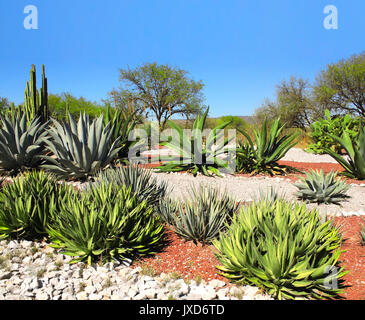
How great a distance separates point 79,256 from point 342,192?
202 inches

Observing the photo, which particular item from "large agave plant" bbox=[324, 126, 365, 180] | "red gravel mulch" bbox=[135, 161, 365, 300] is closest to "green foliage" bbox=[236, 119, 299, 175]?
"large agave plant" bbox=[324, 126, 365, 180]

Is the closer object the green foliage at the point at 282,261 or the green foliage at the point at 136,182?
the green foliage at the point at 282,261

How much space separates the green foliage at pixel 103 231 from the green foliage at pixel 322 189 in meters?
3.49

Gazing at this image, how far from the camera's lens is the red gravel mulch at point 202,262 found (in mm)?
3522

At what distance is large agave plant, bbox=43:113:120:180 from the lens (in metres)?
7.38

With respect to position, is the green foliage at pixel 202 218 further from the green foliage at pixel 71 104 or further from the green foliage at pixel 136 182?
the green foliage at pixel 71 104

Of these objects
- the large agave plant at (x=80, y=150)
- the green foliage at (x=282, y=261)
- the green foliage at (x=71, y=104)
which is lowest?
the green foliage at (x=282, y=261)

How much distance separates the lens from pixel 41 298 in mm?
3211

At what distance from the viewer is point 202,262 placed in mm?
3936

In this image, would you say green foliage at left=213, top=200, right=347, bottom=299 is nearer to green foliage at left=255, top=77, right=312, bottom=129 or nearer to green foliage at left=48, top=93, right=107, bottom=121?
green foliage at left=255, top=77, right=312, bottom=129

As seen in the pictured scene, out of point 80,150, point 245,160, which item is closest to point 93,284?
point 80,150

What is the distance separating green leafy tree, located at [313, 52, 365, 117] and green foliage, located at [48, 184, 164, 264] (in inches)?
1040

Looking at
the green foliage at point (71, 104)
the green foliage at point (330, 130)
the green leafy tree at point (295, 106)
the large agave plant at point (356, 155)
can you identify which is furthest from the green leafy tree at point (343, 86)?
the green foliage at point (71, 104)

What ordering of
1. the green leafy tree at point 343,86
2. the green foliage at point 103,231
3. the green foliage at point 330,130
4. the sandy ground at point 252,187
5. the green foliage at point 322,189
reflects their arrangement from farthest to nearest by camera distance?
the green leafy tree at point 343,86 → the green foliage at point 330,130 → the green foliage at point 322,189 → the sandy ground at point 252,187 → the green foliage at point 103,231
